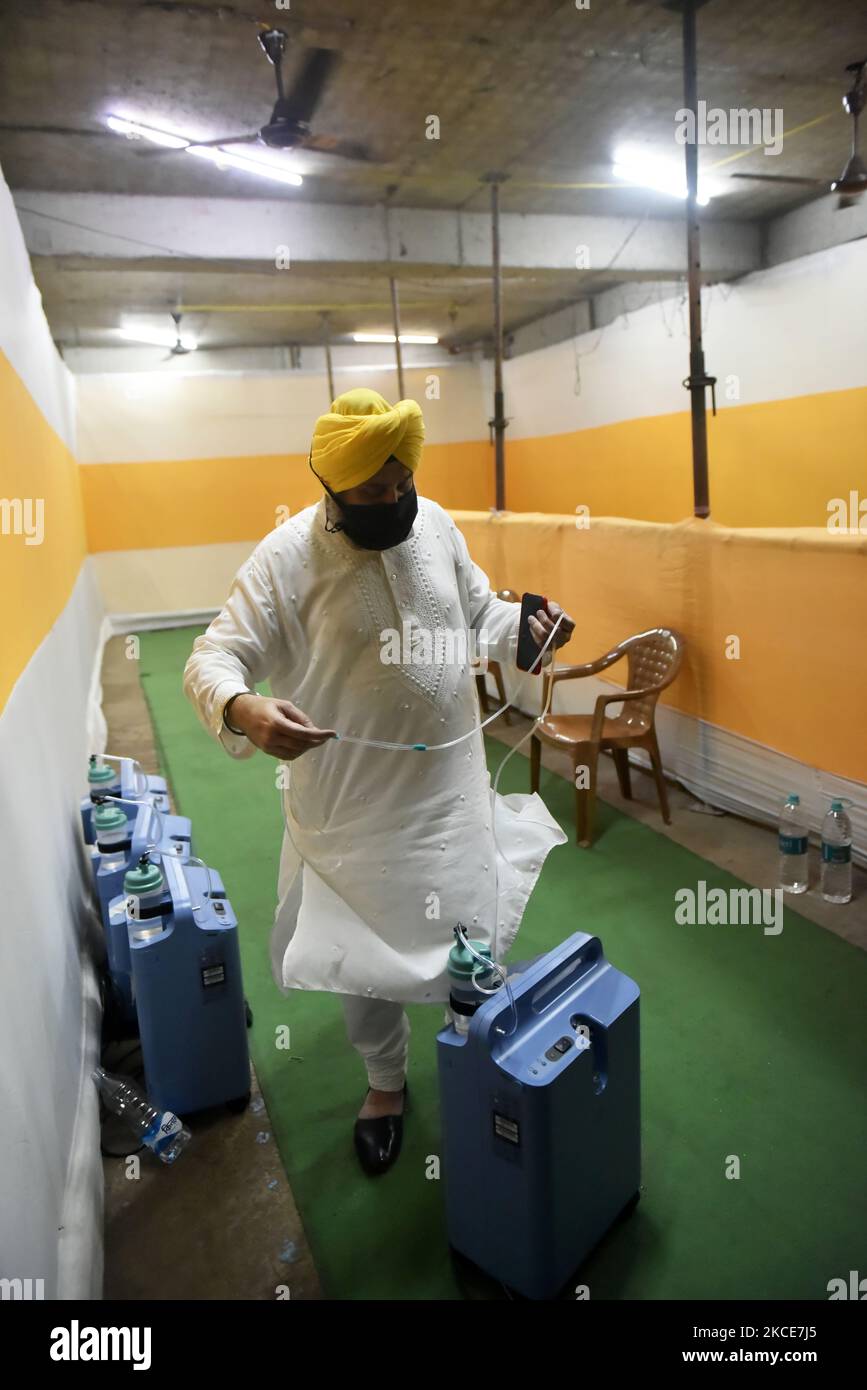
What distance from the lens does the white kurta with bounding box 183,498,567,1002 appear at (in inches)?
66.1

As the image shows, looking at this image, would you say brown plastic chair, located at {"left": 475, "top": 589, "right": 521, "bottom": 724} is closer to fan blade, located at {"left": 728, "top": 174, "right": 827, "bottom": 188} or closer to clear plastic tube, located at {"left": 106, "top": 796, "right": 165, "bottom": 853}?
clear plastic tube, located at {"left": 106, "top": 796, "right": 165, "bottom": 853}

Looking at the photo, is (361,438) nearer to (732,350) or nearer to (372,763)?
(372,763)

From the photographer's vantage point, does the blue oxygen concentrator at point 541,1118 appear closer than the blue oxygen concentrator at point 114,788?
Yes

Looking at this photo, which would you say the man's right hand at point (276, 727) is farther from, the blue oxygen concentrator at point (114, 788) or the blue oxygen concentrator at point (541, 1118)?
the blue oxygen concentrator at point (114, 788)

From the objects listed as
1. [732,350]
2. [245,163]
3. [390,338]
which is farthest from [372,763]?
[390,338]

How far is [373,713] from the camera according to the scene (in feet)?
5.58

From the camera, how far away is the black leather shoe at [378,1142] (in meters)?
1.90

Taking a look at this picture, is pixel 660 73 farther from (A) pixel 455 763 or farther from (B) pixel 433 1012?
(B) pixel 433 1012

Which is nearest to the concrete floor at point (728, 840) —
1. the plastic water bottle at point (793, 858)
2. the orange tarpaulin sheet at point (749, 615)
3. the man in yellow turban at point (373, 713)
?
the plastic water bottle at point (793, 858)

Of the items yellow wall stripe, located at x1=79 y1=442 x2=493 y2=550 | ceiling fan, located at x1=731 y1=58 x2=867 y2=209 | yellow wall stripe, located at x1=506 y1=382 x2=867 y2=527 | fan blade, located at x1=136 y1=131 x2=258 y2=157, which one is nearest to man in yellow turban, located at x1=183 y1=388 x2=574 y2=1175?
fan blade, located at x1=136 y1=131 x2=258 y2=157

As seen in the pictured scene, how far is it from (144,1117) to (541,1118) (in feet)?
3.78

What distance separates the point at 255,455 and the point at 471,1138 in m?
9.22

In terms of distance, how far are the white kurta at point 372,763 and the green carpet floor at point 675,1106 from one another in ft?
1.77

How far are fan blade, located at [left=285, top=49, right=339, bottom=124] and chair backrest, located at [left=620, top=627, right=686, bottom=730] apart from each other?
289cm
